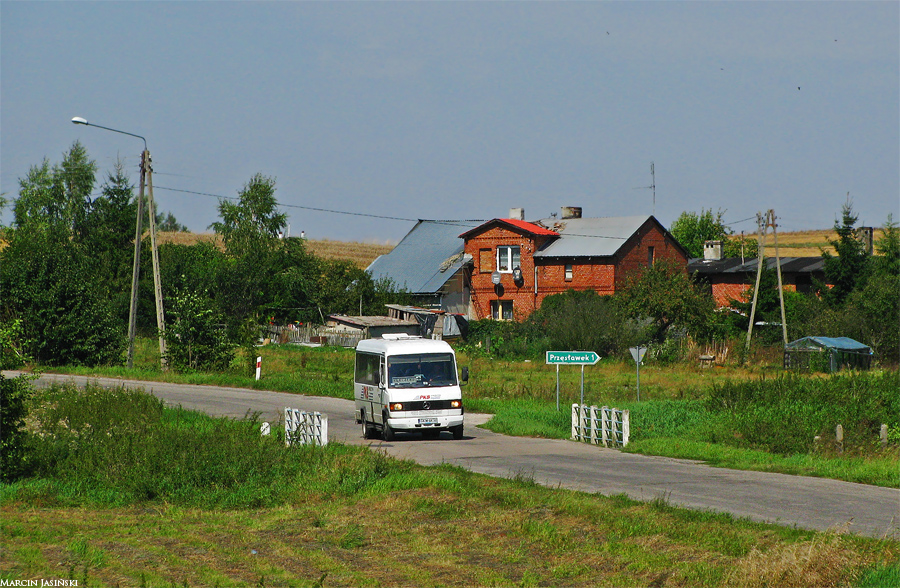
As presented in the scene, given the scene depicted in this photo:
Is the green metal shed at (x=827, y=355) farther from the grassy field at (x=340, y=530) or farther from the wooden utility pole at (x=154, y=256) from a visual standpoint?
the grassy field at (x=340, y=530)

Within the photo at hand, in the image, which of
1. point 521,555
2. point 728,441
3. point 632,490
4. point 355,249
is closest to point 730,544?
point 521,555

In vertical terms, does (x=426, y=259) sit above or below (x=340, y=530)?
above

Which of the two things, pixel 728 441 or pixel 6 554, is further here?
pixel 728 441

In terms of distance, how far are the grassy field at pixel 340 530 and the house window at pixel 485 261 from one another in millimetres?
46080

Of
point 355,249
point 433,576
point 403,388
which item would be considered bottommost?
point 433,576

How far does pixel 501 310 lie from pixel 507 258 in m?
3.54

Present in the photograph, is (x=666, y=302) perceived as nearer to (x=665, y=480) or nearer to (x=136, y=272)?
(x=136, y=272)

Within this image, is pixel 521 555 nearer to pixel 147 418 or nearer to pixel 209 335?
pixel 147 418

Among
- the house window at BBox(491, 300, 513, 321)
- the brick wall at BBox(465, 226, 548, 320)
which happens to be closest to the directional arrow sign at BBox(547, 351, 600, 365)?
the brick wall at BBox(465, 226, 548, 320)

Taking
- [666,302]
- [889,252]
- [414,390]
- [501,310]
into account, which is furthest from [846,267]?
[414,390]

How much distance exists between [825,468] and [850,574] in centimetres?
1019

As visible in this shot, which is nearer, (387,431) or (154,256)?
(387,431)

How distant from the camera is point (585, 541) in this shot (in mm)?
11203

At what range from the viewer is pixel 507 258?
6312 centimetres
